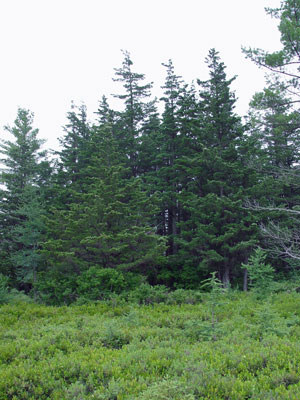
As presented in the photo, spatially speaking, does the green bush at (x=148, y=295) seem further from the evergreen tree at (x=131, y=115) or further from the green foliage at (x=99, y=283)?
the evergreen tree at (x=131, y=115)

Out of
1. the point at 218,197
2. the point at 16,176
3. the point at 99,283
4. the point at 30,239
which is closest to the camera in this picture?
the point at 99,283

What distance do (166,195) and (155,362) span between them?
17.9 meters

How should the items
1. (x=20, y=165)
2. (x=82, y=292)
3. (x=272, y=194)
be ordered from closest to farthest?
(x=82, y=292) < (x=272, y=194) < (x=20, y=165)

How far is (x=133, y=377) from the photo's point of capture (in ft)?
14.7

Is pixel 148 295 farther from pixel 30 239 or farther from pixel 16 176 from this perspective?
pixel 16 176

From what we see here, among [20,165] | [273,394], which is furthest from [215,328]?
[20,165]

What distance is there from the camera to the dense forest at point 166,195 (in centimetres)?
1393

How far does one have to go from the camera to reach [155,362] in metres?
4.91

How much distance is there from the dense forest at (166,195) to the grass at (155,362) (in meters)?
5.68

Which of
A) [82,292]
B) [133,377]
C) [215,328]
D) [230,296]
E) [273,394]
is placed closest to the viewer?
[273,394]

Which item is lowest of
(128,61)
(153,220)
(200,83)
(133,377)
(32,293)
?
(32,293)

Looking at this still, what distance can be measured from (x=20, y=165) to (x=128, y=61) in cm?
1482

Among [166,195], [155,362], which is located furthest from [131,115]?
[155,362]

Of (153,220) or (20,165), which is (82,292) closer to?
(153,220)
